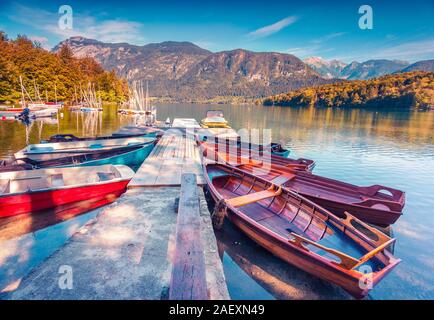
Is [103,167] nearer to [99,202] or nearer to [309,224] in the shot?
[99,202]

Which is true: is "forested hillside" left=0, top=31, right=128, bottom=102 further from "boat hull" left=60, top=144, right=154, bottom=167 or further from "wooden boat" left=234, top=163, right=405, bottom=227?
"wooden boat" left=234, top=163, right=405, bottom=227

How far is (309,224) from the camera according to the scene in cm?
631

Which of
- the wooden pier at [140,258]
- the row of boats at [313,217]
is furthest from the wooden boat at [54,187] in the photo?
the row of boats at [313,217]

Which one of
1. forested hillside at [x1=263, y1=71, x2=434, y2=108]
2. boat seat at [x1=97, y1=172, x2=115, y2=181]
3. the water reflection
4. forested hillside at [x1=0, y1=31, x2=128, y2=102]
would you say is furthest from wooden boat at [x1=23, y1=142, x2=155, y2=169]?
forested hillside at [x1=263, y1=71, x2=434, y2=108]

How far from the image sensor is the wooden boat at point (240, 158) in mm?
11267

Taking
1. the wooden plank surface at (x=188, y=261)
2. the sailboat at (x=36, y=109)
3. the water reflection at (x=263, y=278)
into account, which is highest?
the sailboat at (x=36, y=109)

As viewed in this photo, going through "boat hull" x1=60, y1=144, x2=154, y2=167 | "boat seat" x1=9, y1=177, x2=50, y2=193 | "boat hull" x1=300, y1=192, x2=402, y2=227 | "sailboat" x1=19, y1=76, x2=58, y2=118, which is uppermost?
"sailboat" x1=19, y1=76, x2=58, y2=118

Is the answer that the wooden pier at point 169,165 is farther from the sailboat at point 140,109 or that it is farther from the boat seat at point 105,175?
the sailboat at point 140,109

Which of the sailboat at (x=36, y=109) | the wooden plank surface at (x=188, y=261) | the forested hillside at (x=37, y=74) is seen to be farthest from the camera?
the forested hillside at (x=37, y=74)

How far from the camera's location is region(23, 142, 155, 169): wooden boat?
10.7m

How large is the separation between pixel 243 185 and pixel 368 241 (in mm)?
4500

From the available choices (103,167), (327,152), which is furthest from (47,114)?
(327,152)

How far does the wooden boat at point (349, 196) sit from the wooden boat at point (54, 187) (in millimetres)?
6497

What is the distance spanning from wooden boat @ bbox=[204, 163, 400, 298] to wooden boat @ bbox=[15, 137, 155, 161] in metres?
7.42
